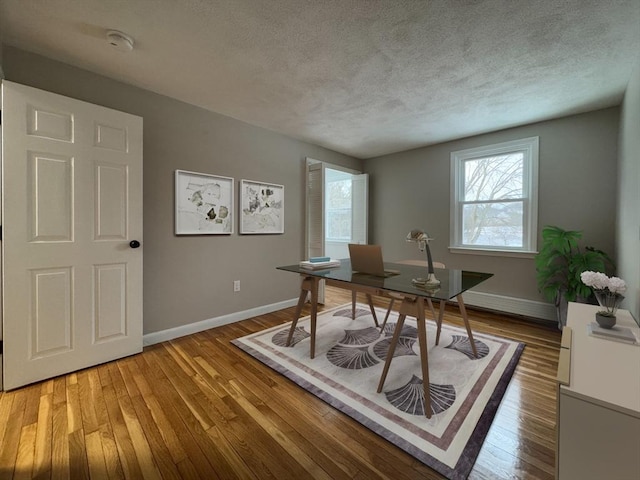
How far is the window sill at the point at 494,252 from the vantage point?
3279mm

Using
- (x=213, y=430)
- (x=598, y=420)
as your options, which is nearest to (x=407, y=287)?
(x=598, y=420)

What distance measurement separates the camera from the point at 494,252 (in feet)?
11.5

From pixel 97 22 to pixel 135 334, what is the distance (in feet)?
7.43

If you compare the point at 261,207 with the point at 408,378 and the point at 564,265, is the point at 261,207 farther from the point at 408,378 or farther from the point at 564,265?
the point at 564,265

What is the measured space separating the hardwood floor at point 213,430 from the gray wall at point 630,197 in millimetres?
828

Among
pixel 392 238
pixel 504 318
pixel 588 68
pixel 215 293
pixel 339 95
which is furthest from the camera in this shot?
pixel 392 238

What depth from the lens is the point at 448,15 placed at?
1548 mm

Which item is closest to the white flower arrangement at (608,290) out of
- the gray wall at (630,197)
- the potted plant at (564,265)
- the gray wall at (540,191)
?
the gray wall at (630,197)

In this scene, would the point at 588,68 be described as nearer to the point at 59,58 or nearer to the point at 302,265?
the point at 302,265

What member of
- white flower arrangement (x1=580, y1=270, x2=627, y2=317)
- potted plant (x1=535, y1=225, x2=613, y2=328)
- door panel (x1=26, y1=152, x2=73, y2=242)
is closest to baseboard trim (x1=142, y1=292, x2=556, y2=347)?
potted plant (x1=535, y1=225, x2=613, y2=328)

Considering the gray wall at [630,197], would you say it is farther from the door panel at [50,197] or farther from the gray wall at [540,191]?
the door panel at [50,197]

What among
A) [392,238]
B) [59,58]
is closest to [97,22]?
[59,58]

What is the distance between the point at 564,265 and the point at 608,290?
5.66 ft

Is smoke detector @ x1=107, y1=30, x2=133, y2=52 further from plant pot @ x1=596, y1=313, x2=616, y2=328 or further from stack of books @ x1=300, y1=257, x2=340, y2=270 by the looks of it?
plant pot @ x1=596, y1=313, x2=616, y2=328
